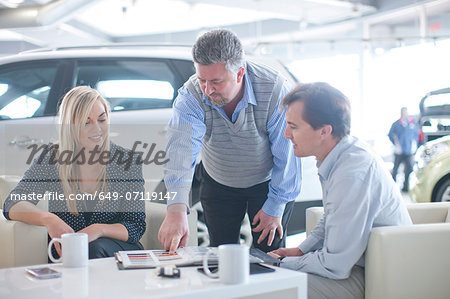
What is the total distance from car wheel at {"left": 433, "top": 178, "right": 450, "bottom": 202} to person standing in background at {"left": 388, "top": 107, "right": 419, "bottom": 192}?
2.64 metres

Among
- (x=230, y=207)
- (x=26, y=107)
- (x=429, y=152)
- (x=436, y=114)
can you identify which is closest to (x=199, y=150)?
(x=230, y=207)

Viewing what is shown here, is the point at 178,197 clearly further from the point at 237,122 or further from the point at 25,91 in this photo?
the point at 25,91

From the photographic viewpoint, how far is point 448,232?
1756mm

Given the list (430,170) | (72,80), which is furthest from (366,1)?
(72,80)

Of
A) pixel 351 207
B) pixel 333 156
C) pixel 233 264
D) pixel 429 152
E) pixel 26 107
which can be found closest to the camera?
pixel 233 264

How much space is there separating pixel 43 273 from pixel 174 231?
44 cm

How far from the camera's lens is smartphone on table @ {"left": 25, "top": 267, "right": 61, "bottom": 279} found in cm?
150

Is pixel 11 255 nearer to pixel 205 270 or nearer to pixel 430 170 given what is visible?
pixel 205 270

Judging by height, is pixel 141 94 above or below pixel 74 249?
above

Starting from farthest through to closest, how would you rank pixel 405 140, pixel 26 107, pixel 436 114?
pixel 405 140, pixel 436 114, pixel 26 107

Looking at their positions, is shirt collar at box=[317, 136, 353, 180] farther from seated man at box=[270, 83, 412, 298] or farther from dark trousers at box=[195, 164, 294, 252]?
dark trousers at box=[195, 164, 294, 252]

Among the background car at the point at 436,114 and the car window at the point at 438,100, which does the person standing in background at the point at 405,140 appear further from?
the car window at the point at 438,100

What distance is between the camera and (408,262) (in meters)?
1.71

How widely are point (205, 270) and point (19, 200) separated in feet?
3.67
